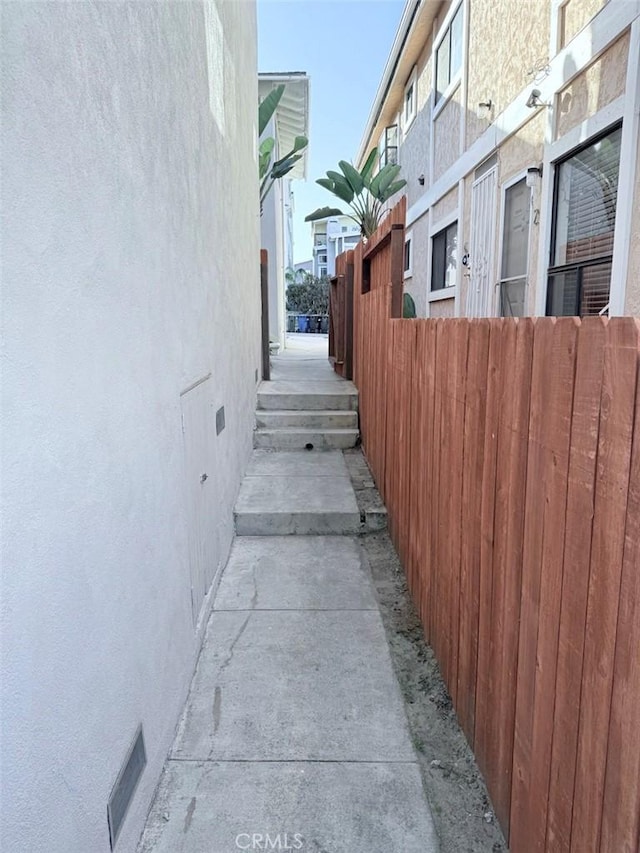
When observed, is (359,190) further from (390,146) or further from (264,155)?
(390,146)

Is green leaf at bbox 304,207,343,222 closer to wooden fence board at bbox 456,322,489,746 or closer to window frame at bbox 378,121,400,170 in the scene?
window frame at bbox 378,121,400,170

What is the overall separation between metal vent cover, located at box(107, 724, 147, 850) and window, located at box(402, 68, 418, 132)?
41.4ft

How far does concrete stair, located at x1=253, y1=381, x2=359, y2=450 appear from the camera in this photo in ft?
20.8

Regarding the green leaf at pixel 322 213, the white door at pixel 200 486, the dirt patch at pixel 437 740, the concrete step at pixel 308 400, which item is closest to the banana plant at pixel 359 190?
the green leaf at pixel 322 213

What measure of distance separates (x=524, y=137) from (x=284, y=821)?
661cm

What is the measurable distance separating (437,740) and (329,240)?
47066mm

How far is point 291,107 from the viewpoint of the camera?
41.4ft

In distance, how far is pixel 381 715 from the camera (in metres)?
2.53

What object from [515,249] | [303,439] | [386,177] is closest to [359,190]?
[386,177]

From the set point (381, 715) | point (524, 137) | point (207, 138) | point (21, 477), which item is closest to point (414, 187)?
point (524, 137)

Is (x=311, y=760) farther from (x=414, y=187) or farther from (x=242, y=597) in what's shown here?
(x=414, y=187)

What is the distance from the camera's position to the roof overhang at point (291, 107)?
35.8ft

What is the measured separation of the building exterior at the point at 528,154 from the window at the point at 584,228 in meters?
0.02

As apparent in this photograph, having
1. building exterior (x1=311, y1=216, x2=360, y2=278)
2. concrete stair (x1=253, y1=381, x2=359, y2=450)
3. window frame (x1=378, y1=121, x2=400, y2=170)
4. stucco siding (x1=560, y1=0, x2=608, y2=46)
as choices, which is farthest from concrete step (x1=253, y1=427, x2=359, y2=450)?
building exterior (x1=311, y1=216, x2=360, y2=278)
